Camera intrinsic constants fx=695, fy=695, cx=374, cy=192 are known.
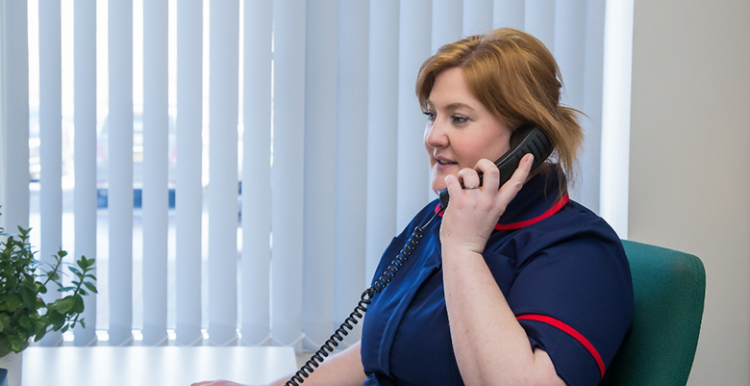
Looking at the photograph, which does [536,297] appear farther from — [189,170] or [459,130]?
[189,170]

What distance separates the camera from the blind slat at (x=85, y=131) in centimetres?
227

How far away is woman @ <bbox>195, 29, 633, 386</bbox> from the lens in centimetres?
105

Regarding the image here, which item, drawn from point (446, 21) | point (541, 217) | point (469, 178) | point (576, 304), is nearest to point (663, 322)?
point (576, 304)

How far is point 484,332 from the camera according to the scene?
1.06m

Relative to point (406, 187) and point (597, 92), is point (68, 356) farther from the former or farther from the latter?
point (597, 92)

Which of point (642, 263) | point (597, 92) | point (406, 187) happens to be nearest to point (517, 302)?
point (642, 263)

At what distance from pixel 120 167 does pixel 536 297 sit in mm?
1656

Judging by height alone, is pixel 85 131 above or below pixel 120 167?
above

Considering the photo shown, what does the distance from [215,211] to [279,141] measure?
1.06 feet

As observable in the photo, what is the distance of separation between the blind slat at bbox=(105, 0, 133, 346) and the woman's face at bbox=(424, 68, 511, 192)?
132cm

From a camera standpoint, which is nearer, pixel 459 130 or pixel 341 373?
pixel 459 130

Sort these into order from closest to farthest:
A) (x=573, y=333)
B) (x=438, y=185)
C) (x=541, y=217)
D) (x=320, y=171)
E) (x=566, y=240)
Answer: (x=573, y=333) → (x=566, y=240) → (x=541, y=217) → (x=438, y=185) → (x=320, y=171)

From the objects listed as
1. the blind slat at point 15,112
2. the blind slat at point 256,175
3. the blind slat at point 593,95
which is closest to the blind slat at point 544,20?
the blind slat at point 593,95

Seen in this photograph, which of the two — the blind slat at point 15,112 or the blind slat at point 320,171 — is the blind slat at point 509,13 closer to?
the blind slat at point 320,171
